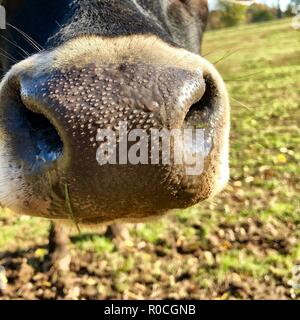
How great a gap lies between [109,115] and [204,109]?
0.52 m

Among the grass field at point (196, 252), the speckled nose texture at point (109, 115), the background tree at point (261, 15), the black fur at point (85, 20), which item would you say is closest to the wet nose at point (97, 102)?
the speckled nose texture at point (109, 115)

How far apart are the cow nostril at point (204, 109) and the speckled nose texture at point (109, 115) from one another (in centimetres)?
10

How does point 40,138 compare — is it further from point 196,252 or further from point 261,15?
point 261,15

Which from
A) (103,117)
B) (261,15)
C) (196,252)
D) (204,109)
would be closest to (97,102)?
(103,117)

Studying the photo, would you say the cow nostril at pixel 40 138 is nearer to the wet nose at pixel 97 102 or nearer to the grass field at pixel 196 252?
the wet nose at pixel 97 102

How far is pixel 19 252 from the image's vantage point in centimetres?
474

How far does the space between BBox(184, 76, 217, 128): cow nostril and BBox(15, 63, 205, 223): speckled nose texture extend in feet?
0.33

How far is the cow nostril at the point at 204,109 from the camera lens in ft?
6.36

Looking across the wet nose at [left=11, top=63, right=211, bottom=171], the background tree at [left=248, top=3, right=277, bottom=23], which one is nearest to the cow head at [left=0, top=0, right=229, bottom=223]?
the wet nose at [left=11, top=63, right=211, bottom=171]

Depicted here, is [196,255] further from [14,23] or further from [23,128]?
[23,128]

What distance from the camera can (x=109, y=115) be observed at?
1668 millimetres

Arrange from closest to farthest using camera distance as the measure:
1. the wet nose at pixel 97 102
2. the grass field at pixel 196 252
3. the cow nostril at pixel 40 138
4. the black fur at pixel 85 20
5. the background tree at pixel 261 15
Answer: the wet nose at pixel 97 102 < the cow nostril at pixel 40 138 < the black fur at pixel 85 20 < the grass field at pixel 196 252 < the background tree at pixel 261 15

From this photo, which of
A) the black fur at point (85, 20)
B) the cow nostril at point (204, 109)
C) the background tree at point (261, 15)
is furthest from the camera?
the background tree at point (261, 15)
